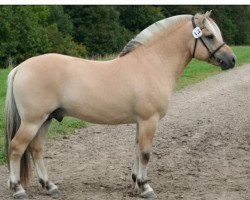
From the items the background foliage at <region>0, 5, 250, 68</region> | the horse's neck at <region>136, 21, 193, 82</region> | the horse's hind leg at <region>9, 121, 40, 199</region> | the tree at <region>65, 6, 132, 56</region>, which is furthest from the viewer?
the tree at <region>65, 6, 132, 56</region>

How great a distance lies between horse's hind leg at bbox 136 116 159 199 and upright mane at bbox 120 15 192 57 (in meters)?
0.89

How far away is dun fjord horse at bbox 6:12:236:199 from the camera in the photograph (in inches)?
203

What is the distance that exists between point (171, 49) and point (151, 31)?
317 millimetres

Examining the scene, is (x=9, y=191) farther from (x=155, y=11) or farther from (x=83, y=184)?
(x=155, y=11)

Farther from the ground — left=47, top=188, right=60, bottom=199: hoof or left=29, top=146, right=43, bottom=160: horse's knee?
left=29, top=146, right=43, bottom=160: horse's knee

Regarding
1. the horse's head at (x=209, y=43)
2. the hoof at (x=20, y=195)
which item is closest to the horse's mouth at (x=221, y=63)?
the horse's head at (x=209, y=43)

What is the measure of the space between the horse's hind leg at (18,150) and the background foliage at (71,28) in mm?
27048

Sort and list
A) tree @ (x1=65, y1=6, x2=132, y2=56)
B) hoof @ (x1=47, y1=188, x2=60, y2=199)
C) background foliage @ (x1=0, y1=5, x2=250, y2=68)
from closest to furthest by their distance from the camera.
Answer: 1. hoof @ (x1=47, y1=188, x2=60, y2=199)
2. background foliage @ (x1=0, y1=5, x2=250, y2=68)
3. tree @ (x1=65, y1=6, x2=132, y2=56)

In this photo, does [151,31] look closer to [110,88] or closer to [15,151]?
[110,88]

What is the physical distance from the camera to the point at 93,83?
5266mm

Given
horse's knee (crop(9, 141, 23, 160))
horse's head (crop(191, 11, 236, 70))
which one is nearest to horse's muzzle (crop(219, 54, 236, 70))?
horse's head (crop(191, 11, 236, 70))

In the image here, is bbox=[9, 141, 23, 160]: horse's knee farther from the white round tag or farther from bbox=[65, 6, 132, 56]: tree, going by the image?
bbox=[65, 6, 132, 56]: tree

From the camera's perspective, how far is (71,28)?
4447 cm

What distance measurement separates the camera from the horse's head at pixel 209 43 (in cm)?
550
